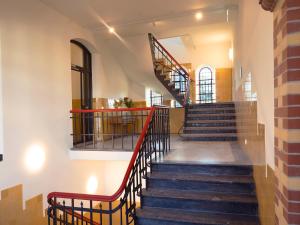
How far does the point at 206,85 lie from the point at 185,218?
7701mm

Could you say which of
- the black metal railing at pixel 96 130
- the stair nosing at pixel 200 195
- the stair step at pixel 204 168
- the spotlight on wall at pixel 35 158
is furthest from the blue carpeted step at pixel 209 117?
the spotlight on wall at pixel 35 158

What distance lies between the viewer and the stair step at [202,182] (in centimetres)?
287

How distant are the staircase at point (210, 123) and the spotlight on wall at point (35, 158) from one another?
303 centimetres

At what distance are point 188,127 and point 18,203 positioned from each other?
3.83m

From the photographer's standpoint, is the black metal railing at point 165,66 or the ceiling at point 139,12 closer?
the ceiling at point 139,12

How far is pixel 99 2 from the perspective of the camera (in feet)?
15.1

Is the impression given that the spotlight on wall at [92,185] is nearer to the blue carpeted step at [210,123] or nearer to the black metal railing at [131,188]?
the black metal railing at [131,188]

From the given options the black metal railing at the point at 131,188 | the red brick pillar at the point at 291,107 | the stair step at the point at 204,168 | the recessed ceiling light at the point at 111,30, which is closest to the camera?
the red brick pillar at the point at 291,107

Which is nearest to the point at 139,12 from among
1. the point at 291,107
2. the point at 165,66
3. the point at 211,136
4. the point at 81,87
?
the point at 81,87

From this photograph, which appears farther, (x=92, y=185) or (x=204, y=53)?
(x=204, y=53)

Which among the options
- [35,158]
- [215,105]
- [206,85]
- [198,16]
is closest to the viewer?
[35,158]

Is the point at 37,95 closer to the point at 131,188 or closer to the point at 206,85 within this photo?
the point at 131,188

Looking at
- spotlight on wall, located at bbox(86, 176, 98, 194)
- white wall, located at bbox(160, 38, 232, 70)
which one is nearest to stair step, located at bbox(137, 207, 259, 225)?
spotlight on wall, located at bbox(86, 176, 98, 194)

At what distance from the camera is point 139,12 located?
5.15 m
